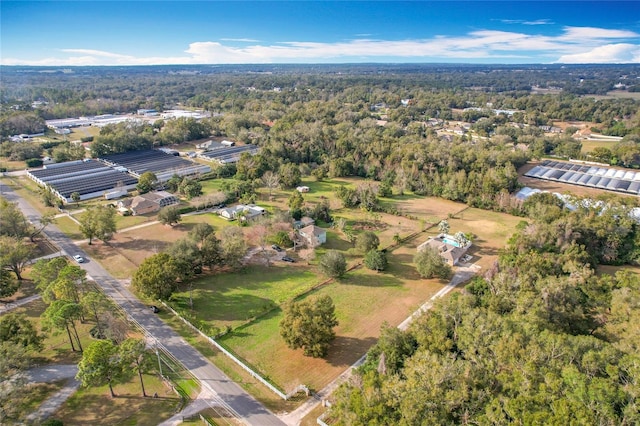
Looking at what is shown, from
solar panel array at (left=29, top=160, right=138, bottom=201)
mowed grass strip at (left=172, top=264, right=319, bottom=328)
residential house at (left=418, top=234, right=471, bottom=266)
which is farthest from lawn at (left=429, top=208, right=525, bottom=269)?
solar panel array at (left=29, top=160, right=138, bottom=201)

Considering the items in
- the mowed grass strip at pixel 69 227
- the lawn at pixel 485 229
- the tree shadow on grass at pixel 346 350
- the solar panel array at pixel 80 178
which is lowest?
the tree shadow on grass at pixel 346 350

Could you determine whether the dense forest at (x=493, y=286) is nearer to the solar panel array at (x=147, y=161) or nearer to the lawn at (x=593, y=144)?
the solar panel array at (x=147, y=161)

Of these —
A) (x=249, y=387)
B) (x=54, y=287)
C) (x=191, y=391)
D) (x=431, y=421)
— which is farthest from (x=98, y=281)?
(x=431, y=421)

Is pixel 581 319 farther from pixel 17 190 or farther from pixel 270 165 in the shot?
pixel 17 190

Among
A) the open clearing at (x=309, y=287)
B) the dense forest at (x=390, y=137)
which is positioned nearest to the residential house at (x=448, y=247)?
the open clearing at (x=309, y=287)

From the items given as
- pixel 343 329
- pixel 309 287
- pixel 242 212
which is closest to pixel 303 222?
pixel 242 212

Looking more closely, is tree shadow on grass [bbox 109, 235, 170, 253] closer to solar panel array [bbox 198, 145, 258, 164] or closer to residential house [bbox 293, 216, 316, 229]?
residential house [bbox 293, 216, 316, 229]

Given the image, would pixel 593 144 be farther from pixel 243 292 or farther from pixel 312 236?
pixel 243 292
